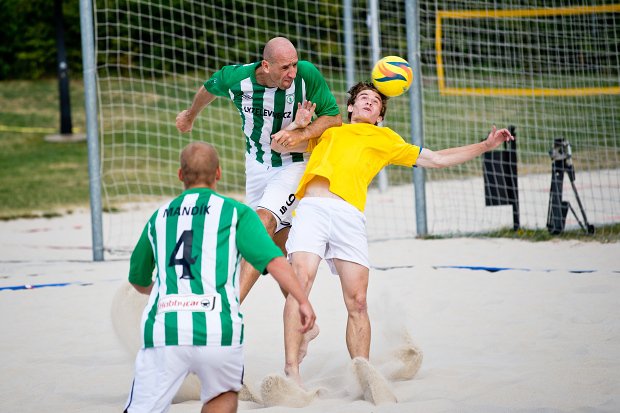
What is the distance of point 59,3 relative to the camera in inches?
690

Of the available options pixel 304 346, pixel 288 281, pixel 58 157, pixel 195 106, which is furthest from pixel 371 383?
pixel 58 157

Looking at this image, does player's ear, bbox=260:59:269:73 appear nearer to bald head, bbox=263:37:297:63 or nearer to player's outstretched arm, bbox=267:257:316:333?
bald head, bbox=263:37:297:63

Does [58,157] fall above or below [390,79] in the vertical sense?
above

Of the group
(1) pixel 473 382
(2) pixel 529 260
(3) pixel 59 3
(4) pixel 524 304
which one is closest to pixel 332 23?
(3) pixel 59 3

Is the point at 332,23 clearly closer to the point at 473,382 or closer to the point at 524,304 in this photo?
the point at 524,304

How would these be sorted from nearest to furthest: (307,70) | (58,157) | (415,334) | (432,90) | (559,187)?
(307,70)
(415,334)
(559,187)
(432,90)
(58,157)

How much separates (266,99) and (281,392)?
173 cm

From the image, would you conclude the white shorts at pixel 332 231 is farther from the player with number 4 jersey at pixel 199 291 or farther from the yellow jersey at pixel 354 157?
the player with number 4 jersey at pixel 199 291

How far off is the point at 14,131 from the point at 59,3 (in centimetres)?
385

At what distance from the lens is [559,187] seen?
332 inches

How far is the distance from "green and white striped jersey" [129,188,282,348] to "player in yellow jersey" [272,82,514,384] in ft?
3.55

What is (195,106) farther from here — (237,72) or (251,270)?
(251,270)

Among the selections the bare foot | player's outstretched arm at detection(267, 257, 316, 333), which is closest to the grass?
the bare foot

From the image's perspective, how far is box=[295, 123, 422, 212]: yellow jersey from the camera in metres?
4.36
